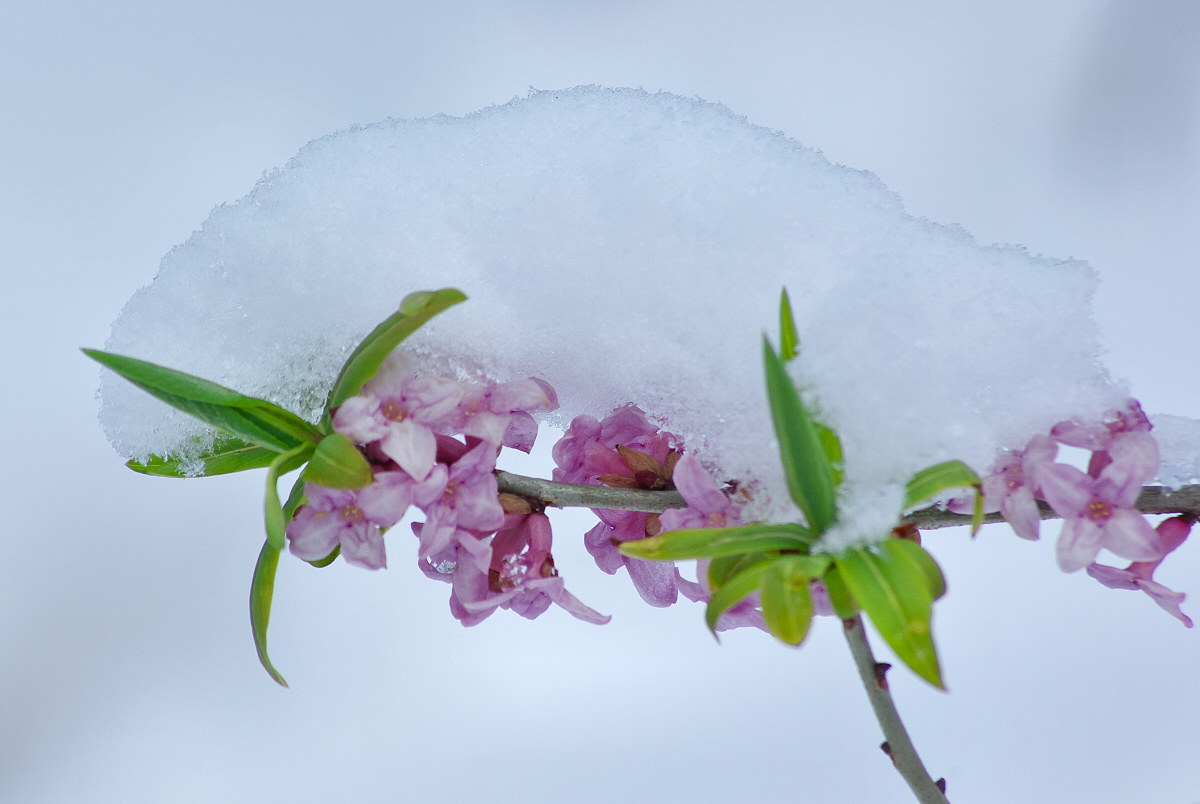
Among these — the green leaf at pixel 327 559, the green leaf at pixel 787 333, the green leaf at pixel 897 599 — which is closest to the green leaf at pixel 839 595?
the green leaf at pixel 897 599

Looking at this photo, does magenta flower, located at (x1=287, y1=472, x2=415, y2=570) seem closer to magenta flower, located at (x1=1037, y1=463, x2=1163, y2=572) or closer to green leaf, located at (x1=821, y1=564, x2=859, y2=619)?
green leaf, located at (x1=821, y1=564, x2=859, y2=619)

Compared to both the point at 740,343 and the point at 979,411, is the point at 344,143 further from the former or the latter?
the point at 979,411

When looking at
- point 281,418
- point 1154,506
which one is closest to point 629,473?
point 281,418

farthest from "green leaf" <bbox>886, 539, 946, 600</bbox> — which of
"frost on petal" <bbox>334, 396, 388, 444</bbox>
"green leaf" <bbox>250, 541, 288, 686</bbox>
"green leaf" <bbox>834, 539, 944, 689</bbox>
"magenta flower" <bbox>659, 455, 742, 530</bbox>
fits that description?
"green leaf" <bbox>250, 541, 288, 686</bbox>

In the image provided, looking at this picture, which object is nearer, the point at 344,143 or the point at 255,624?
the point at 255,624

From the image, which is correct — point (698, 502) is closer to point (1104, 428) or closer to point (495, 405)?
point (495, 405)

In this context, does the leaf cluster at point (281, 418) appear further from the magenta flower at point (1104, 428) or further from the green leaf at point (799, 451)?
the magenta flower at point (1104, 428)

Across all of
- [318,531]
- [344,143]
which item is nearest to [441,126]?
[344,143]
